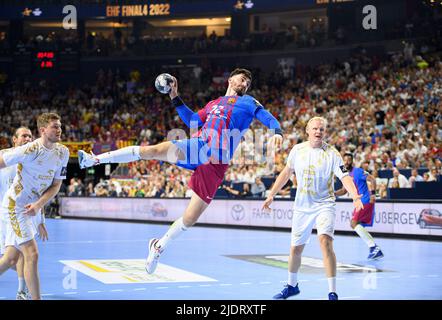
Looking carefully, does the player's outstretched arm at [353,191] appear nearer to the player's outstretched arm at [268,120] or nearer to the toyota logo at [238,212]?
the player's outstretched arm at [268,120]

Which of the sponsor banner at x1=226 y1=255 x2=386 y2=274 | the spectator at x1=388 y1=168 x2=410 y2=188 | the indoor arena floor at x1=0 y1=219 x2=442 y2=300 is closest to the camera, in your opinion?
the indoor arena floor at x1=0 y1=219 x2=442 y2=300

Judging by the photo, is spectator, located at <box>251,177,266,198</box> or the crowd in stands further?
spectator, located at <box>251,177,266,198</box>

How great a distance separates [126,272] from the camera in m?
13.3

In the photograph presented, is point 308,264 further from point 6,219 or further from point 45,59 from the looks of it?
point 45,59

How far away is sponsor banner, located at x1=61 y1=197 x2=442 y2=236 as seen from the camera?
65.4 ft

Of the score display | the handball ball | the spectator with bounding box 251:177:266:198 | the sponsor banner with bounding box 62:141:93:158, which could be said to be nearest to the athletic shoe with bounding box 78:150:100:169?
the handball ball

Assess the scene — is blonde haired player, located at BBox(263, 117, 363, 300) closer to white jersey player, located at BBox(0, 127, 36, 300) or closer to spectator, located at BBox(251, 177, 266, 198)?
white jersey player, located at BBox(0, 127, 36, 300)

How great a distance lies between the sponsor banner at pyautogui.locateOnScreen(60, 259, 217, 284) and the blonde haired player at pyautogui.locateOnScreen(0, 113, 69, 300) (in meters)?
3.62

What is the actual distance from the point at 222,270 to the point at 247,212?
1159 cm

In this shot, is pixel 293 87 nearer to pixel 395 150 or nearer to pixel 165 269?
pixel 395 150

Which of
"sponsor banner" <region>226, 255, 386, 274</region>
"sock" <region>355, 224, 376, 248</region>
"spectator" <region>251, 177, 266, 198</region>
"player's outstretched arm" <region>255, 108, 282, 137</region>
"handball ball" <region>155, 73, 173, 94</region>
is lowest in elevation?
"sponsor banner" <region>226, 255, 386, 274</region>

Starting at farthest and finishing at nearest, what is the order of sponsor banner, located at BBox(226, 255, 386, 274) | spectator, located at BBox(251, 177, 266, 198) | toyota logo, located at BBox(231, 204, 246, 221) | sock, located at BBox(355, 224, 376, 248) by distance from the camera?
toyota logo, located at BBox(231, 204, 246, 221), spectator, located at BBox(251, 177, 266, 198), sock, located at BBox(355, 224, 376, 248), sponsor banner, located at BBox(226, 255, 386, 274)

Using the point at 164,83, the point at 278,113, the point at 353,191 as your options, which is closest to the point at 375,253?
the point at 353,191
